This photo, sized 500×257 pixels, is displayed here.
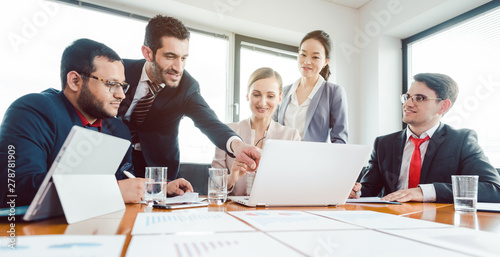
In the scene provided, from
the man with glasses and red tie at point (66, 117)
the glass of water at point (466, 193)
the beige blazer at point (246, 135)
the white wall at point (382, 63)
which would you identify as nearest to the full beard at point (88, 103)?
the man with glasses and red tie at point (66, 117)

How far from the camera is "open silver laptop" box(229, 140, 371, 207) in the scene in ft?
3.20

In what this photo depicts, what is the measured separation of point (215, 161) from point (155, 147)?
0.37 meters

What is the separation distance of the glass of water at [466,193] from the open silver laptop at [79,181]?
1055 mm

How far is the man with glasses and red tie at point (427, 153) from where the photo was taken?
65.1 inches

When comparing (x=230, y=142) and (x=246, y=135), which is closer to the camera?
(x=230, y=142)

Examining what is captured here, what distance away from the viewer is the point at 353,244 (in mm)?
535

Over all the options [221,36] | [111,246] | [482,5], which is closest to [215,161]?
[111,246]

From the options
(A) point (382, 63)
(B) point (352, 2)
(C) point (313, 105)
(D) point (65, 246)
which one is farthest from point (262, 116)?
(B) point (352, 2)

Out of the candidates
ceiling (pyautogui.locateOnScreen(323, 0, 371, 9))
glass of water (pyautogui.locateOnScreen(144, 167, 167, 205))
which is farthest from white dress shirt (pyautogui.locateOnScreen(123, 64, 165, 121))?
ceiling (pyautogui.locateOnScreen(323, 0, 371, 9))

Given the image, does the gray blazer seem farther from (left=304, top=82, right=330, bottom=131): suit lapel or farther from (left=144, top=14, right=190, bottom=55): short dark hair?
(left=144, top=14, right=190, bottom=55): short dark hair

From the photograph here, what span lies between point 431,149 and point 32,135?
1865 millimetres

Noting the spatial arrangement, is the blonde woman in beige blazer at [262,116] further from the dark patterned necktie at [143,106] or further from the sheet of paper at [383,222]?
the sheet of paper at [383,222]

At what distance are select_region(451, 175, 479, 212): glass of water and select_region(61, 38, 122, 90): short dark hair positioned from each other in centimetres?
147

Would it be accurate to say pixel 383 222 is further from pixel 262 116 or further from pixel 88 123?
pixel 262 116
